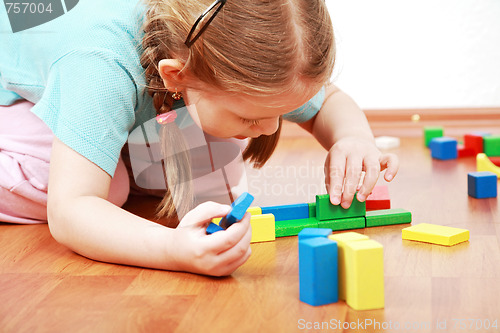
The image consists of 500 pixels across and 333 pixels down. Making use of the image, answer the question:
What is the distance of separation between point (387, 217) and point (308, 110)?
0.28 meters

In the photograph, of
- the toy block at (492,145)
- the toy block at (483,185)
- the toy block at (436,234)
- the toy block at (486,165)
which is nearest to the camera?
the toy block at (436,234)

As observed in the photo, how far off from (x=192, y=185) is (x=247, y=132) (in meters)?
0.20

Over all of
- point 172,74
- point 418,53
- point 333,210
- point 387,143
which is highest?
point 172,74

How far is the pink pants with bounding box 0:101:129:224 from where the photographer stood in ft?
3.43

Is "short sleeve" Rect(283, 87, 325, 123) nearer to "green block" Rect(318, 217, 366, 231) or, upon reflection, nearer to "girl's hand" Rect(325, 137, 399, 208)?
"girl's hand" Rect(325, 137, 399, 208)

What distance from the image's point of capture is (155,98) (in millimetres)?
953

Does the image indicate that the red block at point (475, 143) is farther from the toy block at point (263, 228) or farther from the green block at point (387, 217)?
the toy block at point (263, 228)

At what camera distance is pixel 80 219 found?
806 millimetres

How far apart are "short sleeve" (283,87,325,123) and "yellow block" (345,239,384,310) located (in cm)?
53

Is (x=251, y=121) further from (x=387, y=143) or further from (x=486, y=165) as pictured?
(x=387, y=143)

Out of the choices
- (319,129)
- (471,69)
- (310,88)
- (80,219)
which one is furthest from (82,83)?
(471,69)

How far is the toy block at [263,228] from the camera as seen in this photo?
0.89m

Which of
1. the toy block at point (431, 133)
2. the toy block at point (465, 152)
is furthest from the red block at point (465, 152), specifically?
the toy block at point (431, 133)

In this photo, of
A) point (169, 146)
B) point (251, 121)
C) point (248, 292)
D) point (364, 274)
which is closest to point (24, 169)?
point (169, 146)
